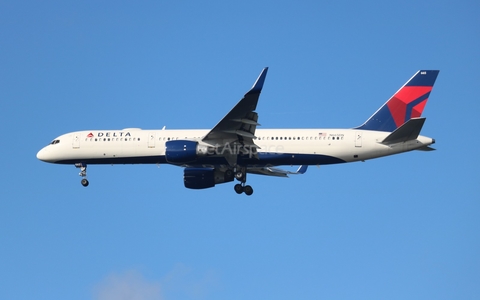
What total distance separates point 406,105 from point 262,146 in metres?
9.87

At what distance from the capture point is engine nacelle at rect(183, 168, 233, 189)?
5519 cm

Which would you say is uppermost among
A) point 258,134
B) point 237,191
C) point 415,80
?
point 415,80

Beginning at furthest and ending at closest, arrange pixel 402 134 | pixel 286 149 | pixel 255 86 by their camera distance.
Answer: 1. pixel 286 149
2. pixel 402 134
3. pixel 255 86

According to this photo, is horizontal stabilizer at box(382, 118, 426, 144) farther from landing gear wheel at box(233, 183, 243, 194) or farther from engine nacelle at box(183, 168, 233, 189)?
engine nacelle at box(183, 168, 233, 189)

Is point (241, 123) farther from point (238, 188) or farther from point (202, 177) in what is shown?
point (202, 177)

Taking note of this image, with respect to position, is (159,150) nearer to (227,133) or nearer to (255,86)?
(227,133)

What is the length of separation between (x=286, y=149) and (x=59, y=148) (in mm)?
16459

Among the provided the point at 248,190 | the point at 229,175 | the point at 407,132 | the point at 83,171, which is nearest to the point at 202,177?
the point at 229,175

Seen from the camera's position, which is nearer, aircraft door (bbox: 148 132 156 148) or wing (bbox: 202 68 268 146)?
wing (bbox: 202 68 268 146)

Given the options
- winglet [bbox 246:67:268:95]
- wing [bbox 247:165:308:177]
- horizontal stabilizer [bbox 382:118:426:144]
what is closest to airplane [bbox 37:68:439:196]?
horizontal stabilizer [bbox 382:118:426:144]

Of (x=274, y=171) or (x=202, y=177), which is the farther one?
(x=274, y=171)

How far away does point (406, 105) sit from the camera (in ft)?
169

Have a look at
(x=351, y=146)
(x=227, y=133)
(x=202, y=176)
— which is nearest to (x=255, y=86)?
(x=227, y=133)

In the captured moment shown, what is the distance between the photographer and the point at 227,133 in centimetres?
4903
